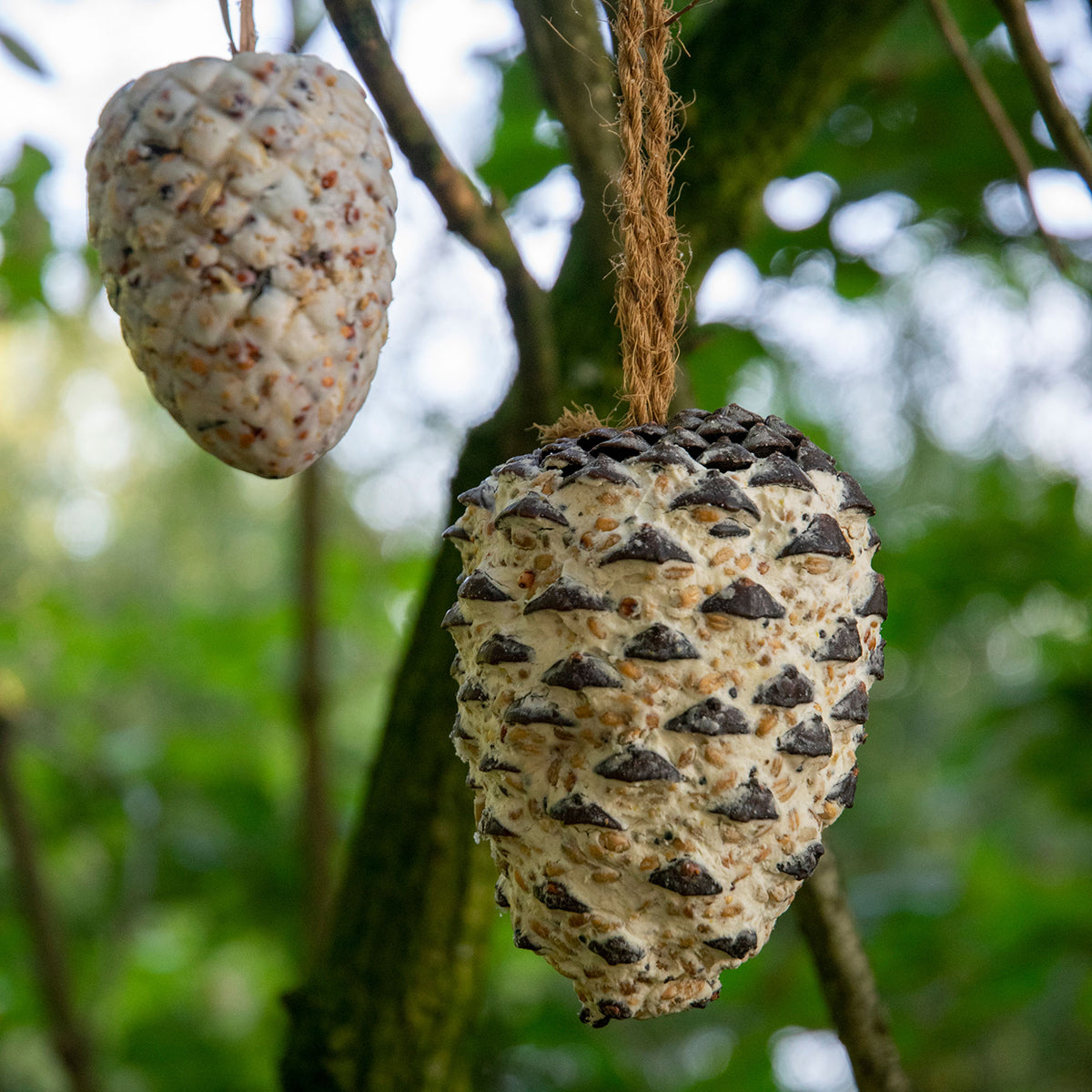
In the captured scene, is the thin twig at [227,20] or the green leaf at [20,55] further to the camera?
the green leaf at [20,55]

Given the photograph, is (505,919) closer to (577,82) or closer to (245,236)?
(577,82)

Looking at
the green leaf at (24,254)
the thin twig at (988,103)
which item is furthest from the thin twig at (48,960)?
the thin twig at (988,103)

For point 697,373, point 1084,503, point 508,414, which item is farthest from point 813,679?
point 1084,503

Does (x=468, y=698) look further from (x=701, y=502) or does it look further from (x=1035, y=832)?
(x=1035, y=832)

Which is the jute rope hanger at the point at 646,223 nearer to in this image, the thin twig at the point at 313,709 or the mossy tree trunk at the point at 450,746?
the mossy tree trunk at the point at 450,746

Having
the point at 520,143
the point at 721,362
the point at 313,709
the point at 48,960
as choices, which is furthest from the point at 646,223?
the point at 48,960

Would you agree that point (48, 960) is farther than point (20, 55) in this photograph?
Yes
